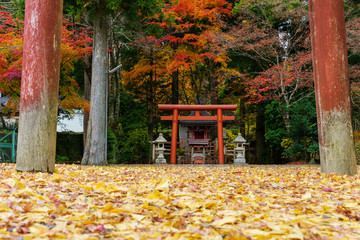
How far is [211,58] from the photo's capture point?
1498 centimetres

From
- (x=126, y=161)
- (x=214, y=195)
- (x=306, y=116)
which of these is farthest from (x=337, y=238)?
(x=126, y=161)

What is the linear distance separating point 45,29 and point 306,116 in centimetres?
1060

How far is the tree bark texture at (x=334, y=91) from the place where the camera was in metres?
5.29

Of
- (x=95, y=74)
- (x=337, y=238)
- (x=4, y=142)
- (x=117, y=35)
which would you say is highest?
(x=117, y=35)

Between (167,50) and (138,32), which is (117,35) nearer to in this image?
(138,32)

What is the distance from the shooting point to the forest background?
1115 centimetres

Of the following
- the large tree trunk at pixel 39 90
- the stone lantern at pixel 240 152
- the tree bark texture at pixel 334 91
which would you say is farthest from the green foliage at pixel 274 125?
the large tree trunk at pixel 39 90

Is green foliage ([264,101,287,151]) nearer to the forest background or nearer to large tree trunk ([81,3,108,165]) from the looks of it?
the forest background

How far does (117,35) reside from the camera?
1563 cm

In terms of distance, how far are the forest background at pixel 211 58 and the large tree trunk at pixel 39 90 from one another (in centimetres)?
466

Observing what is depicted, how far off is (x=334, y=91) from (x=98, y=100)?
6.31 meters

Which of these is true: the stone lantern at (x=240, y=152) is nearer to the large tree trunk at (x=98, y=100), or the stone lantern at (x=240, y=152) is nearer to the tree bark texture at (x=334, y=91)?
the large tree trunk at (x=98, y=100)

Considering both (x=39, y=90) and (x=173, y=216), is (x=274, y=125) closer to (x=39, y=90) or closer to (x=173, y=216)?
(x=39, y=90)

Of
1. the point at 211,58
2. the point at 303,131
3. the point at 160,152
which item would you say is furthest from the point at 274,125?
the point at 160,152
